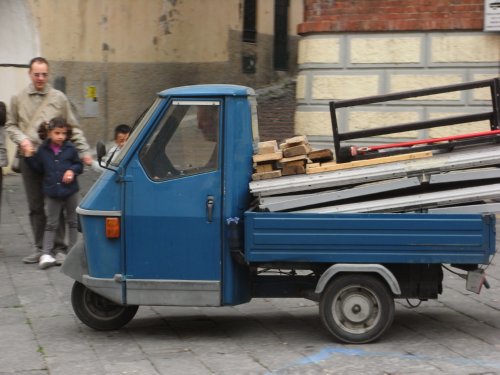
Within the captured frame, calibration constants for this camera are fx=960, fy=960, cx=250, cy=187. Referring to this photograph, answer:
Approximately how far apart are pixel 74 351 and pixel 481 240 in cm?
300

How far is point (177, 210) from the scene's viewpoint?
6.91 meters

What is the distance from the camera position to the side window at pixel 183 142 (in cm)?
693

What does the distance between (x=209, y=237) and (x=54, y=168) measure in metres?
2.99

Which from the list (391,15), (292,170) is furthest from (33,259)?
(391,15)

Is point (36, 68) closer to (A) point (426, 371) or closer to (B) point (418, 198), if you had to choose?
(B) point (418, 198)

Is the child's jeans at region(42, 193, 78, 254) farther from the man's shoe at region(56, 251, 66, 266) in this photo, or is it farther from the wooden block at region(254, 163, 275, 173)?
the wooden block at region(254, 163, 275, 173)

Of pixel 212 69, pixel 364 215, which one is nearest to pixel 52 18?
pixel 212 69

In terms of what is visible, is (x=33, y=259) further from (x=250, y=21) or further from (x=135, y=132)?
(x=250, y=21)

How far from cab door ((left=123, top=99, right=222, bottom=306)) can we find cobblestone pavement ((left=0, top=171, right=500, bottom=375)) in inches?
17.7

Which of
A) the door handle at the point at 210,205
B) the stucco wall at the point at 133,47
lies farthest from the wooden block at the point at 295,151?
the stucco wall at the point at 133,47

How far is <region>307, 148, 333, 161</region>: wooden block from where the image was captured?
23.4 ft

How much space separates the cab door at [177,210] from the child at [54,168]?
255 centimetres

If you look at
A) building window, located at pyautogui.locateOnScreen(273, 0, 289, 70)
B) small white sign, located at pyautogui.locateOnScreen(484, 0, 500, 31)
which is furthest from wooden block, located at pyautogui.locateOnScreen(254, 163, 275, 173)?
building window, located at pyautogui.locateOnScreen(273, 0, 289, 70)

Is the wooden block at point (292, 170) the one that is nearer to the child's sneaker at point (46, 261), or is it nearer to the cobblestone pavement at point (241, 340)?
the cobblestone pavement at point (241, 340)
